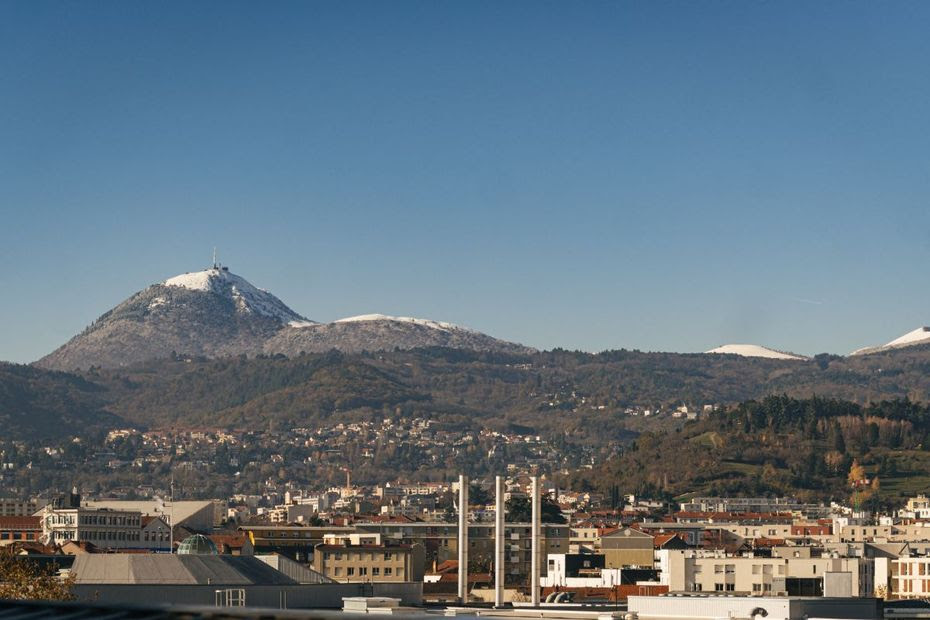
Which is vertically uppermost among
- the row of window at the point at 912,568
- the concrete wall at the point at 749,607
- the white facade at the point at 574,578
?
the concrete wall at the point at 749,607

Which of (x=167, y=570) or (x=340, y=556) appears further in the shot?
(x=340, y=556)

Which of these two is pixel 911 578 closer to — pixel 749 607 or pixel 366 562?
pixel 366 562

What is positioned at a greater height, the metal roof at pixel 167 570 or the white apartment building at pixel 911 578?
the metal roof at pixel 167 570

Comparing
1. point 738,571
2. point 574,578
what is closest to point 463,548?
point 738,571

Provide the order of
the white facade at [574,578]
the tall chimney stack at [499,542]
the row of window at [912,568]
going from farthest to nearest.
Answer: the white facade at [574,578] < the row of window at [912,568] < the tall chimney stack at [499,542]

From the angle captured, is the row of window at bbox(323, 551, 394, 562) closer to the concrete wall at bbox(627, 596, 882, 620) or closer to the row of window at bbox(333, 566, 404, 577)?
the row of window at bbox(333, 566, 404, 577)

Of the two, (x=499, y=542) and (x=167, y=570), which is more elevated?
(x=499, y=542)

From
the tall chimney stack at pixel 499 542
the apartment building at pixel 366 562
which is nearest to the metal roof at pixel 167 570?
the tall chimney stack at pixel 499 542

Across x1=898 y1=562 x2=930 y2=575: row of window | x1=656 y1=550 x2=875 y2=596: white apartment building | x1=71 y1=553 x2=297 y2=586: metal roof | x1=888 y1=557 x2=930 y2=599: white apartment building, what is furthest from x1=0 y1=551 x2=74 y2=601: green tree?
x1=898 y1=562 x2=930 y2=575: row of window

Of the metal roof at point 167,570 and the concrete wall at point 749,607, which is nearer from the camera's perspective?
the concrete wall at point 749,607

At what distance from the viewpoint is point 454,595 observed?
556 feet

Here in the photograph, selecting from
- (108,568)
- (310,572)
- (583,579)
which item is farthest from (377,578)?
(108,568)

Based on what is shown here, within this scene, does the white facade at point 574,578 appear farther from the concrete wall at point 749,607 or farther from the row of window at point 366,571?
the concrete wall at point 749,607

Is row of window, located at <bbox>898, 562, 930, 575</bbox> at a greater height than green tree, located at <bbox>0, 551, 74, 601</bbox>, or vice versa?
green tree, located at <bbox>0, 551, 74, 601</bbox>
